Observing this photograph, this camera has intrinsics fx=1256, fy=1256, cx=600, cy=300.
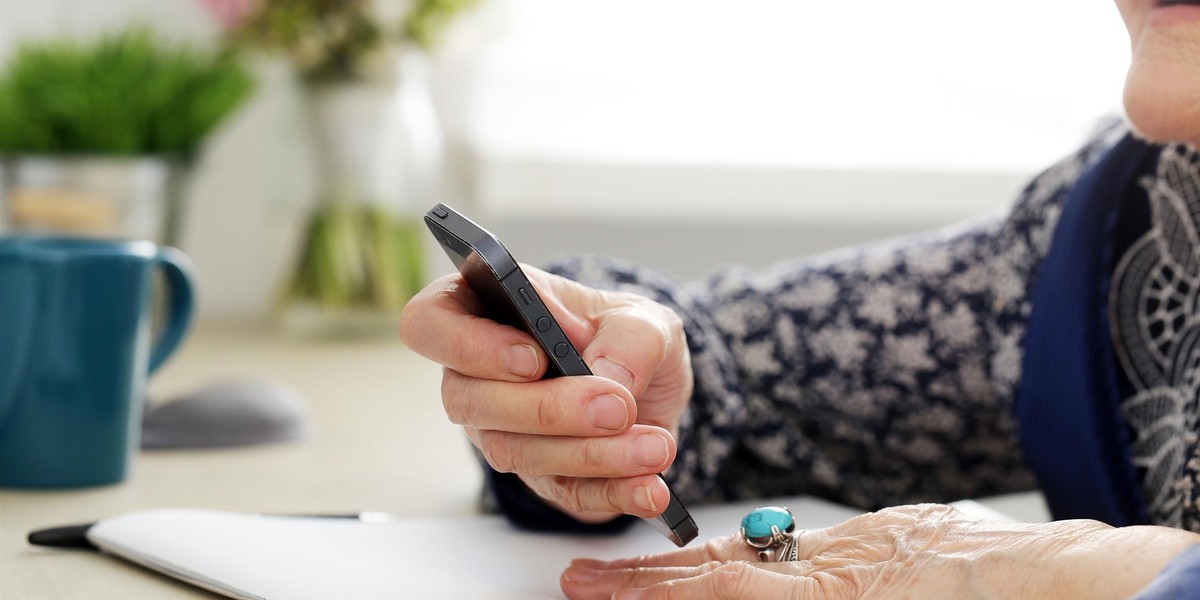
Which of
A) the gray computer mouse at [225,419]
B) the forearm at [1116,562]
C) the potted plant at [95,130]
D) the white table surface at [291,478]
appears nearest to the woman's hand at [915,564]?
the forearm at [1116,562]

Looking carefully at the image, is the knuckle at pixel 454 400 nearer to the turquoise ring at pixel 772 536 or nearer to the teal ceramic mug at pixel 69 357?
the turquoise ring at pixel 772 536

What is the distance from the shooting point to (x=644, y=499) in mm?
466

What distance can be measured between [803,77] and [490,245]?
1.53 meters

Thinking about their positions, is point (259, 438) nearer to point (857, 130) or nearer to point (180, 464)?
point (180, 464)

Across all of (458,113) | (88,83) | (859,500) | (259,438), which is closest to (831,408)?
(859,500)

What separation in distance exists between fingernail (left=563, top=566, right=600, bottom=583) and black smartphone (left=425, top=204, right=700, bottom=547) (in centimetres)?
3

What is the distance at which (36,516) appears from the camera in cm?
62

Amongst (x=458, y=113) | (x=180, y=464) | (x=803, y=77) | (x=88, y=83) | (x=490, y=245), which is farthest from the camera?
(x=803, y=77)

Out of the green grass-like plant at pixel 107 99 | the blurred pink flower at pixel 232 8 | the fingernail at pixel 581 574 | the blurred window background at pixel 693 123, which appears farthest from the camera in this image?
the blurred window background at pixel 693 123

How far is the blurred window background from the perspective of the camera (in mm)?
1629

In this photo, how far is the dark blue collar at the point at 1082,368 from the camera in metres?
0.66

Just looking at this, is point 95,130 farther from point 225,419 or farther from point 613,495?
point 613,495

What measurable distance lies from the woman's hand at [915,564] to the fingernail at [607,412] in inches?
2.4

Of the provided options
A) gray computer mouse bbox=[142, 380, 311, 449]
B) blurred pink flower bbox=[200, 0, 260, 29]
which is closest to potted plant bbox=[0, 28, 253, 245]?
blurred pink flower bbox=[200, 0, 260, 29]
